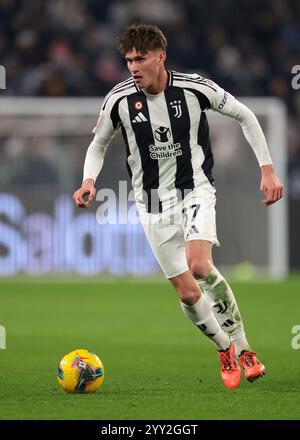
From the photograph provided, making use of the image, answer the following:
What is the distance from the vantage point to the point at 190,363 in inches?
303

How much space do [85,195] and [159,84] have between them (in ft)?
2.83

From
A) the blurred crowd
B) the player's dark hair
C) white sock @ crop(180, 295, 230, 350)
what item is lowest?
white sock @ crop(180, 295, 230, 350)

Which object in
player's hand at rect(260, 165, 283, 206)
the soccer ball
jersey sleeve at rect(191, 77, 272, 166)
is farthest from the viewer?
jersey sleeve at rect(191, 77, 272, 166)

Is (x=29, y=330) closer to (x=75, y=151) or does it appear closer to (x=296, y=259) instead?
(x=75, y=151)

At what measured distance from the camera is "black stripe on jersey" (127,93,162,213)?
6707 mm

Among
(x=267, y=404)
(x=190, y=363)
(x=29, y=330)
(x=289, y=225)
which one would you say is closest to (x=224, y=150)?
(x=289, y=225)

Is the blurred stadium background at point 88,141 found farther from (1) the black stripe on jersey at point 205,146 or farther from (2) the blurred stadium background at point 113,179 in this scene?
(1) the black stripe on jersey at point 205,146

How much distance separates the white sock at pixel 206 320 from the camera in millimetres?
6535

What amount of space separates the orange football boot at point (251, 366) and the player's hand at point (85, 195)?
4.30 feet

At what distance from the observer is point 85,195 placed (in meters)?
6.40

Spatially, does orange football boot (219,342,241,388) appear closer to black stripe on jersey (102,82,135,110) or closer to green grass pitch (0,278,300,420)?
green grass pitch (0,278,300,420)

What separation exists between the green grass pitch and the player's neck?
69.5 inches

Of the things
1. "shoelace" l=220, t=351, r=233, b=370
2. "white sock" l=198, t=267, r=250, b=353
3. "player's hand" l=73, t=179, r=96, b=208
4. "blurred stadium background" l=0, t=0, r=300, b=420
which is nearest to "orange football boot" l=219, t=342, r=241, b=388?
"shoelace" l=220, t=351, r=233, b=370

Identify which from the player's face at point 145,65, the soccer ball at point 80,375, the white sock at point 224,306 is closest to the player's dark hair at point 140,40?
the player's face at point 145,65
